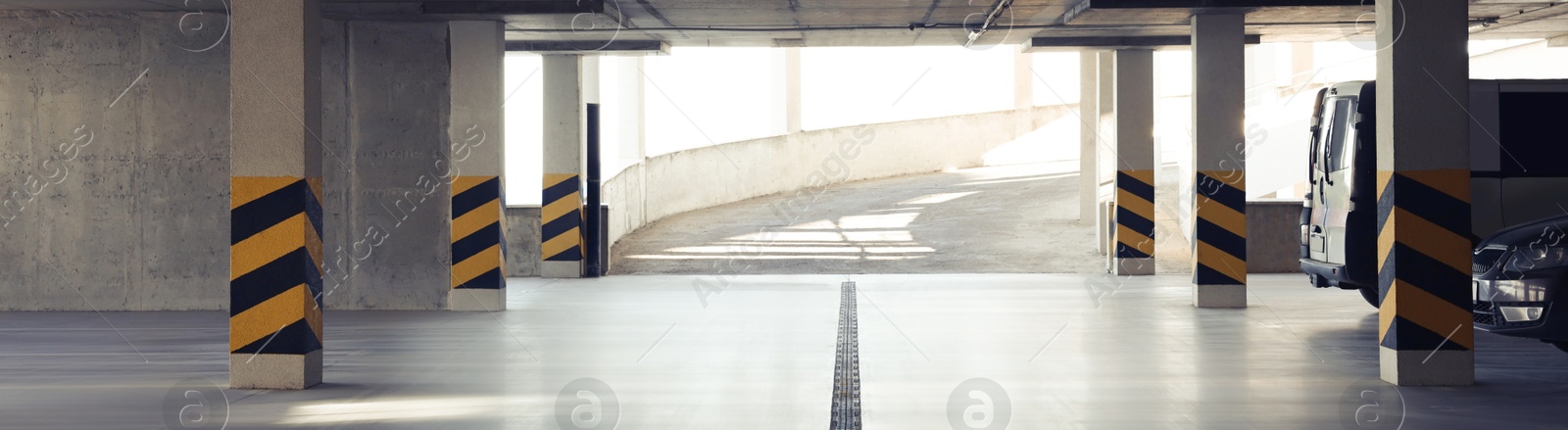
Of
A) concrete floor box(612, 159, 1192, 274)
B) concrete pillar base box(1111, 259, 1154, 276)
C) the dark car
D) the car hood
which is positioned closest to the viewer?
the dark car

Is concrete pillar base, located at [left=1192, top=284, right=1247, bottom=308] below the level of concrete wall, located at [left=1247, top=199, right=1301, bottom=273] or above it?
below

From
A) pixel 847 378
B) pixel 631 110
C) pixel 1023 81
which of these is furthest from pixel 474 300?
pixel 1023 81

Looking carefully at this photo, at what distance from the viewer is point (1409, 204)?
634 cm

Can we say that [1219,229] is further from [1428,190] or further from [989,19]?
[1428,190]

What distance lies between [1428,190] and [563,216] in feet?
31.7

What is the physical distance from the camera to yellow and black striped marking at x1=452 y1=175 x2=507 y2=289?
10648mm

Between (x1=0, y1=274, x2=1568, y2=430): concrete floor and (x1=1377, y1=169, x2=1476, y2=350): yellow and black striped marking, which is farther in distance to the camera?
(x1=1377, y1=169, x2=1476, y2=350): yellow and black striped marking

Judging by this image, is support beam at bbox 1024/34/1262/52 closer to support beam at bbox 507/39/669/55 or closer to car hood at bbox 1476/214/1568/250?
support beam at bbox 507/39/669/55

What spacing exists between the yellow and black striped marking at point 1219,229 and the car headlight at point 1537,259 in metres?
3.88

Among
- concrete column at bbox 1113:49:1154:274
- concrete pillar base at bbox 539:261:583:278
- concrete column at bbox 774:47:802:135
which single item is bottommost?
concrete pillar base at bbox 539:261:583:278

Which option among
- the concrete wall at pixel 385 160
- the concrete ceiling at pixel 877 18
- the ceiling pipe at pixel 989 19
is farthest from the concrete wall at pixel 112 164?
the ceiling pipe at pixel 989 19

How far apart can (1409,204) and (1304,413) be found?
5.06 feet

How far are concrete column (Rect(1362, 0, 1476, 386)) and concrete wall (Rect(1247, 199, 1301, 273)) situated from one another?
8.34m

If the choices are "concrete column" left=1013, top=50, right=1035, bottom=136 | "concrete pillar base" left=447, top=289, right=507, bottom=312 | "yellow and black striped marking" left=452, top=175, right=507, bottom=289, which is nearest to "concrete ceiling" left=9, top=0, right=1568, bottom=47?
"yellow and black striped marking" left=452, top=175, right=507, bottom=289
